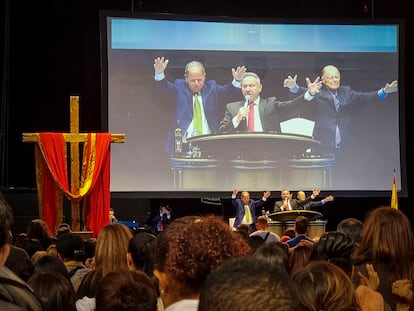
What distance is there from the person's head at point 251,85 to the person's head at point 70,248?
7.54m

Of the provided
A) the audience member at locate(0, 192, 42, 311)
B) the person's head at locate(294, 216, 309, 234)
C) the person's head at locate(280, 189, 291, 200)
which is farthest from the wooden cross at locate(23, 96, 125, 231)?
the audience member at locate(0, 192, 42, 311)

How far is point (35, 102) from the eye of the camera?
13297 millimetres

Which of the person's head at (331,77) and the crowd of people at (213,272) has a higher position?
the person's head at (331,77)

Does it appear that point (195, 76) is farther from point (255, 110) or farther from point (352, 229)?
point (352, 229)

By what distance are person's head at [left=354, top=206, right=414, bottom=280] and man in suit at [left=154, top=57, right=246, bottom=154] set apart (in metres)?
8.42

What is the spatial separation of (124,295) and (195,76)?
31.2 feet

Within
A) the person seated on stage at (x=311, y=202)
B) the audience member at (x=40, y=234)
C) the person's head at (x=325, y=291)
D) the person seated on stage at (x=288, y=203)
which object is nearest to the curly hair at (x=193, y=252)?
the person's head at (x=325, y=291)

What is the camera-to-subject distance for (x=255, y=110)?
11.8 m

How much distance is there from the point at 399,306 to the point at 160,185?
340 inches

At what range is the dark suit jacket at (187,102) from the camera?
11664mm

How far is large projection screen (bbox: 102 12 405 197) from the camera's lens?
458 inches

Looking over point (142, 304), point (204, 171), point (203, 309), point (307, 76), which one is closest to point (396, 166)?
point (307, 76)

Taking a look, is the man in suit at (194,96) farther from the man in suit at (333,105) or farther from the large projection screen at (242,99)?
the man in suit at (333,105)

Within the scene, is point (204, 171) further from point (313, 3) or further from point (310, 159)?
point (313, 3)
